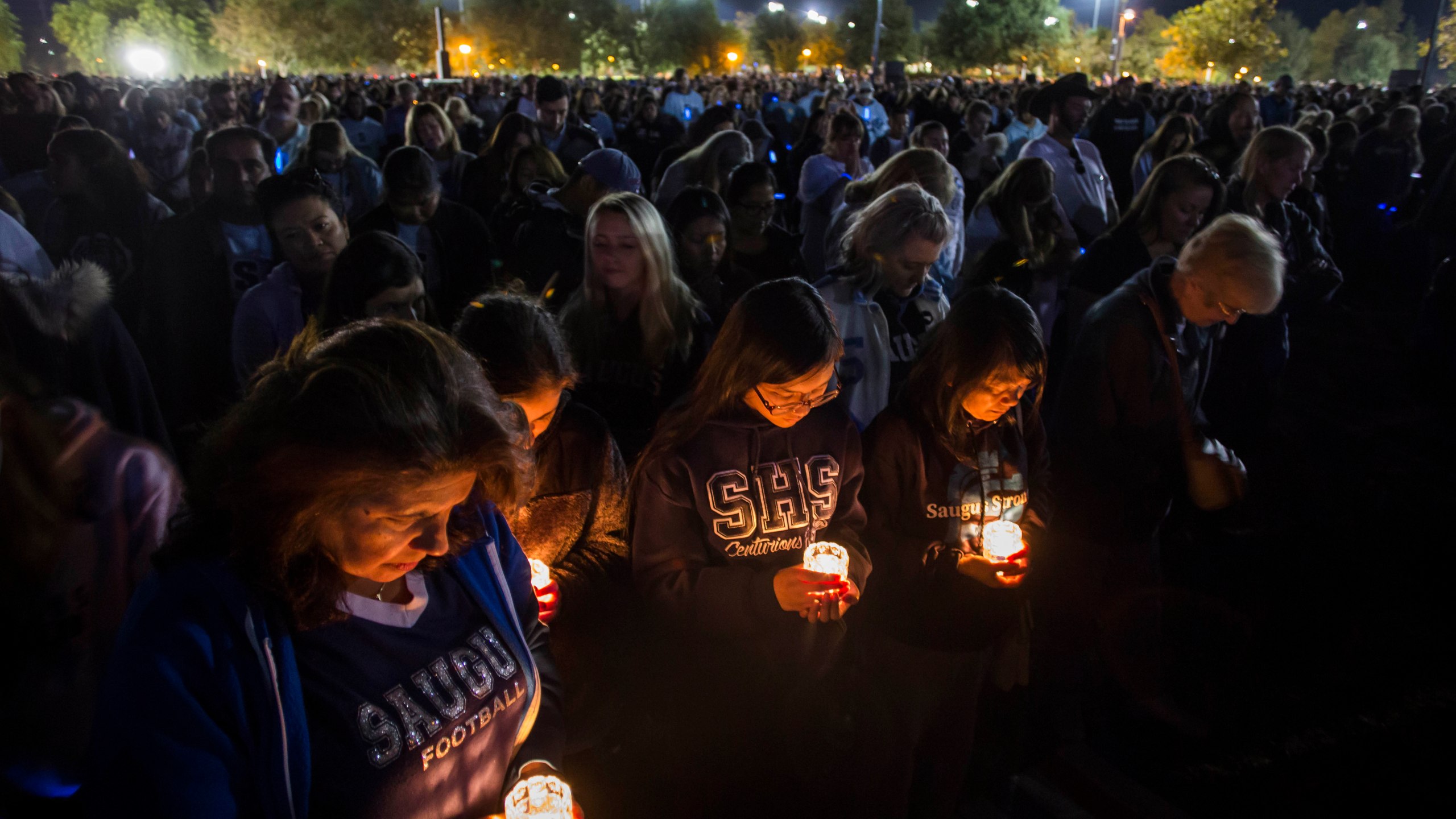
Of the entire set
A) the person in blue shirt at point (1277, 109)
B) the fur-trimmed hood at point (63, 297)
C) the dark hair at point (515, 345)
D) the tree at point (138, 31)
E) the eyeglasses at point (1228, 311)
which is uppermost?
the tree at point (138, 31)

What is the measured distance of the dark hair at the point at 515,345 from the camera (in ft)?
7.03

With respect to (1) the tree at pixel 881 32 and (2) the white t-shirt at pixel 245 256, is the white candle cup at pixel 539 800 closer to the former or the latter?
(2) the white t-shirt at pixel 245 256

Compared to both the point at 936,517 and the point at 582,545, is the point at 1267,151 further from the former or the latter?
the point at 582,545

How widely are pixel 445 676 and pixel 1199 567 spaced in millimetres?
4587

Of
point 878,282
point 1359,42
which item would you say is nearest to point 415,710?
point 878,282

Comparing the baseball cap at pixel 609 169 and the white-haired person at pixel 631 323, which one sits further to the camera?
the baseball cap at pixel 609 169

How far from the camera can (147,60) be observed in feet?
233

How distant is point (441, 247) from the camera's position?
4.62m

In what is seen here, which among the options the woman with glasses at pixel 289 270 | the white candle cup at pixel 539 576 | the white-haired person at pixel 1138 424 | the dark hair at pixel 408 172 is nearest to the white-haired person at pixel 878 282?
the white-haired person at pixel 1138 424

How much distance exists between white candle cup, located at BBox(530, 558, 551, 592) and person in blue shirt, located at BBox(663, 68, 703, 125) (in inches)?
505

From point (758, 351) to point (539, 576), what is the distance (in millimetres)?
818

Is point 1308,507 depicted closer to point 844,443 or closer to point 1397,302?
point 844,443

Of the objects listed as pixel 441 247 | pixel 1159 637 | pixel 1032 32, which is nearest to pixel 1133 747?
pixel 1159 637

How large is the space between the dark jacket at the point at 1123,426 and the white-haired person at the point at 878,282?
2.21ft
